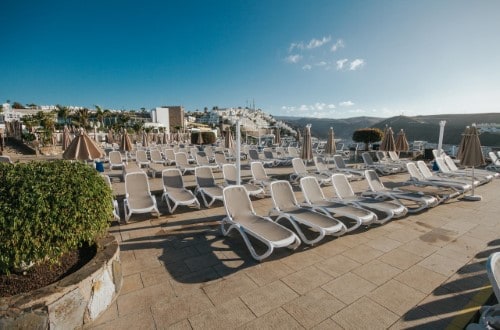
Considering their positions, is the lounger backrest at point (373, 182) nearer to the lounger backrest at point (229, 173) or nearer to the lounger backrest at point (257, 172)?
the lounger backrest at point (257, 172)

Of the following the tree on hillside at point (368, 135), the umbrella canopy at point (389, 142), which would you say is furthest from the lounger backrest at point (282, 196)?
the tree on hillside at point (368, 135)

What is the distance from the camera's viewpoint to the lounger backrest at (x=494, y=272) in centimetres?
202

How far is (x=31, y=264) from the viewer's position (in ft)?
9.05

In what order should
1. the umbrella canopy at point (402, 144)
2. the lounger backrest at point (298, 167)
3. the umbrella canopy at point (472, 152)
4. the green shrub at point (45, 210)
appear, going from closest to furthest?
the green shrub at point (45, 210), the umbrella canopy at point (472, 152), the lounger backrest at point (298, 167), the umbrella canopy at point (402, 144)

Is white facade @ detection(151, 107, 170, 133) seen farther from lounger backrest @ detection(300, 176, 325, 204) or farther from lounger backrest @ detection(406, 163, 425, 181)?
lounger backrest @ detection(300, 176, 325, 204)

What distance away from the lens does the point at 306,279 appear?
334 cm

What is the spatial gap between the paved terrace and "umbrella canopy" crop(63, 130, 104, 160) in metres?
1.80

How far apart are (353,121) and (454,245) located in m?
172

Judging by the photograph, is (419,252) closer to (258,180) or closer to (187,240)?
(187,240)

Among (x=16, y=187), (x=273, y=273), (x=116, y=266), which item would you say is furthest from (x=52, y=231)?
(x=273, y=273)

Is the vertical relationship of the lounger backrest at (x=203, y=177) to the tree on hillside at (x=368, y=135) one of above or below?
below

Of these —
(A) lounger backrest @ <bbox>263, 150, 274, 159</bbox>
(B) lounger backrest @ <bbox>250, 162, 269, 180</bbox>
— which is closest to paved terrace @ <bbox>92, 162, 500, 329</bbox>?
(B) lounger backrest @ <bbox>250, 162, 269, 180</bbox>

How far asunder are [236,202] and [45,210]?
9.70ft

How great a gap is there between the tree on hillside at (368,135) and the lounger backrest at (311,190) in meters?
13.4
